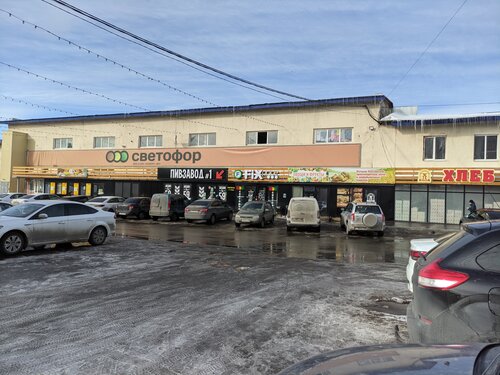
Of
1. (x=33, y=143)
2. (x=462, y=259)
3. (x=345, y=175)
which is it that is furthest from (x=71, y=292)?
(x=33, y=143)

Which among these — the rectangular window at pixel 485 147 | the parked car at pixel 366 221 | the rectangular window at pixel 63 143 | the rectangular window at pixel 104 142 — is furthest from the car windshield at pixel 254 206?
the rectangular window at pixel 63 143

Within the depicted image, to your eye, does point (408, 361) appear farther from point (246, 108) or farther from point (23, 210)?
point (246, 108)

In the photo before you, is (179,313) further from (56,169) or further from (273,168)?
(56,169)

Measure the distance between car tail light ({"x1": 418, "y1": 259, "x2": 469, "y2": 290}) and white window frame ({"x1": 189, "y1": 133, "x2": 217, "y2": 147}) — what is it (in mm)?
31474

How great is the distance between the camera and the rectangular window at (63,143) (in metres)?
41.9

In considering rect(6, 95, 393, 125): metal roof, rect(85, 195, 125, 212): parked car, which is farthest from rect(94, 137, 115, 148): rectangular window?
rect(85, 195, 125, 212): parked car

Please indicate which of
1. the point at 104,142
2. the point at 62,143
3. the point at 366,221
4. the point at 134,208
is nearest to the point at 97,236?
the point at 366,221

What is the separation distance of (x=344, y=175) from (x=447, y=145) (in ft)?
22.3

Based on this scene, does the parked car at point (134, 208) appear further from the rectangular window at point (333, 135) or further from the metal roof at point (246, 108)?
the rectangular window at point (333, 135)

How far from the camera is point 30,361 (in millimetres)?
4449

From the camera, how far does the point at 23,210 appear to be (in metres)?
12.1

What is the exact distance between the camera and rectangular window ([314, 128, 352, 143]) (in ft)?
99.6

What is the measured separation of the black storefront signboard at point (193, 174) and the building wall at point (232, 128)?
2216 mm

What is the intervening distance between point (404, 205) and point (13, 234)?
23722mm
